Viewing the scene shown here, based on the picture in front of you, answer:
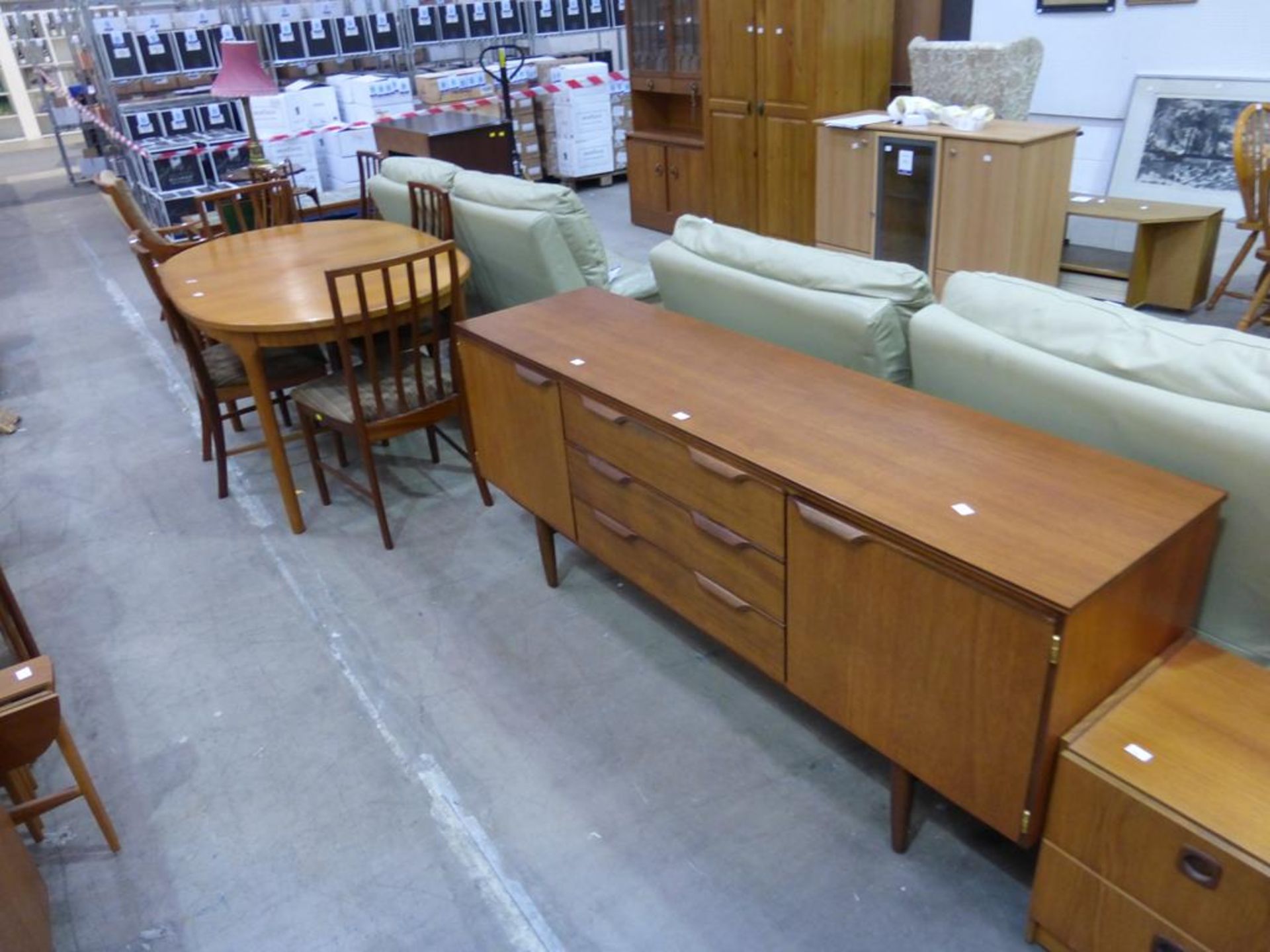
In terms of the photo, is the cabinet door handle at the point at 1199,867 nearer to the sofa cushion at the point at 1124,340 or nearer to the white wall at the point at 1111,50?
the sofa cushion at the point at 1124,340

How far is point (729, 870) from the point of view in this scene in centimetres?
180

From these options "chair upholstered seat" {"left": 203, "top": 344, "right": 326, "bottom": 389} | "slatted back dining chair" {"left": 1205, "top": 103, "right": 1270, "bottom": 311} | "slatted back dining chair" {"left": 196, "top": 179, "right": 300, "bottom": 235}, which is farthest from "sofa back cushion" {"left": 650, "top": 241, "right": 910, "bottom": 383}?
"slatted back dining chair" {"left": 1205, "top": 103, "right": 1270, "bottom": 311}

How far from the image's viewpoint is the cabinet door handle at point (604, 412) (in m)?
2.01

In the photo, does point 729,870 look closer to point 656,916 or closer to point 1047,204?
point 656,916

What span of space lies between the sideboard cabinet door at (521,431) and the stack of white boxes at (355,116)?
469 centimetres

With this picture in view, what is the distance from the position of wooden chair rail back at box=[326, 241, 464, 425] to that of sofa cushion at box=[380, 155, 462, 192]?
55 centimetres

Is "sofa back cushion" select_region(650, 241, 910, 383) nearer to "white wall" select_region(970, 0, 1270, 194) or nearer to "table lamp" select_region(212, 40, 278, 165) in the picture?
"table lamp" select_region(212, 40, 278, 165)

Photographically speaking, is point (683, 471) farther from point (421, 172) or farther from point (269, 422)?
point (421, 172)

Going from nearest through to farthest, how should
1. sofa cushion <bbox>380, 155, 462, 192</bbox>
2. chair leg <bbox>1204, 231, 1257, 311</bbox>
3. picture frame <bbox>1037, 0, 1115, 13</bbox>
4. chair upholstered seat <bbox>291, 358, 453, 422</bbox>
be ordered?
1. chair upholstered seat <bbox>291, 358, 453, 422</bbox>
2. sofa cushion <bbox>380, 155, 462, 192</bbox>
3. chair leg <bbox>1204, 231, 1257, 311</bbox>
4. picture frame <bbox>1037, 0, 1115, 13</bbox>

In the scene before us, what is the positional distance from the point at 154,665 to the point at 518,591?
0.99 m

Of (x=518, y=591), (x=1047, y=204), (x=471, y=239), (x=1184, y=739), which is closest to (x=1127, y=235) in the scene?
(x=1047, y=204)

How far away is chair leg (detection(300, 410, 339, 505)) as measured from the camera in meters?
3.14

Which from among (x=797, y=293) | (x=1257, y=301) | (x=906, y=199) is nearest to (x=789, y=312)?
(x=797, y=293)

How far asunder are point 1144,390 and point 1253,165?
3020 mm
